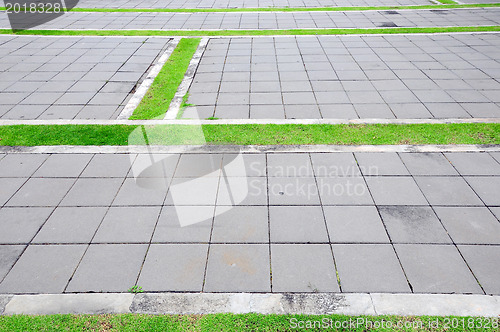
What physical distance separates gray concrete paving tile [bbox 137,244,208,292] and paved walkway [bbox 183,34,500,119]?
10.9 feet

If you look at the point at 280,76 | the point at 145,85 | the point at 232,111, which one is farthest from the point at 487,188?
the point at 145,85

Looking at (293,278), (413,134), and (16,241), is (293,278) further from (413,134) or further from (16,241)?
(413,134)

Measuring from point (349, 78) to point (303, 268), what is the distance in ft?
19.0

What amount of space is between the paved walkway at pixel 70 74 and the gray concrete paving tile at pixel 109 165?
1.52m

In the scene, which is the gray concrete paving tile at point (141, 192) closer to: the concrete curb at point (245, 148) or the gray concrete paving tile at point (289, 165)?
the concrete curb at point (245, 148)

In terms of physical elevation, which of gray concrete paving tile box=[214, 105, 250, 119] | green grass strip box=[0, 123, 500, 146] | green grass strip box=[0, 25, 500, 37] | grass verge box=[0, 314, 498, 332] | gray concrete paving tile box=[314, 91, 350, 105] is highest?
green grass strip box=[0, 25, 500, 37]

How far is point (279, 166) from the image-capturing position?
5090mm

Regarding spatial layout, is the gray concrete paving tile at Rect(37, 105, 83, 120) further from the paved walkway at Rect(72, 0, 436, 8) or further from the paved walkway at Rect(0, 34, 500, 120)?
the paved walkway at Rect(72, 0, 436, 8)

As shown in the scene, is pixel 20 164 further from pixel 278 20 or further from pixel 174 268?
pixel 278 20

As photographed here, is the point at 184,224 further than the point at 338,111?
No

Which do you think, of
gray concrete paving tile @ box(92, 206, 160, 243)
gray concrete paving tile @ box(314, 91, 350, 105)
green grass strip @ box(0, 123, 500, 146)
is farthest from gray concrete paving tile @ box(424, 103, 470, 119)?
gray concrete paving tile @ box(92, 206, 160, 243)

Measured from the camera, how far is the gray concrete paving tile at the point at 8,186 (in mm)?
4613

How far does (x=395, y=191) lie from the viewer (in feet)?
15.0

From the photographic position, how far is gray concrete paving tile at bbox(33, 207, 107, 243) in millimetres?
3961
